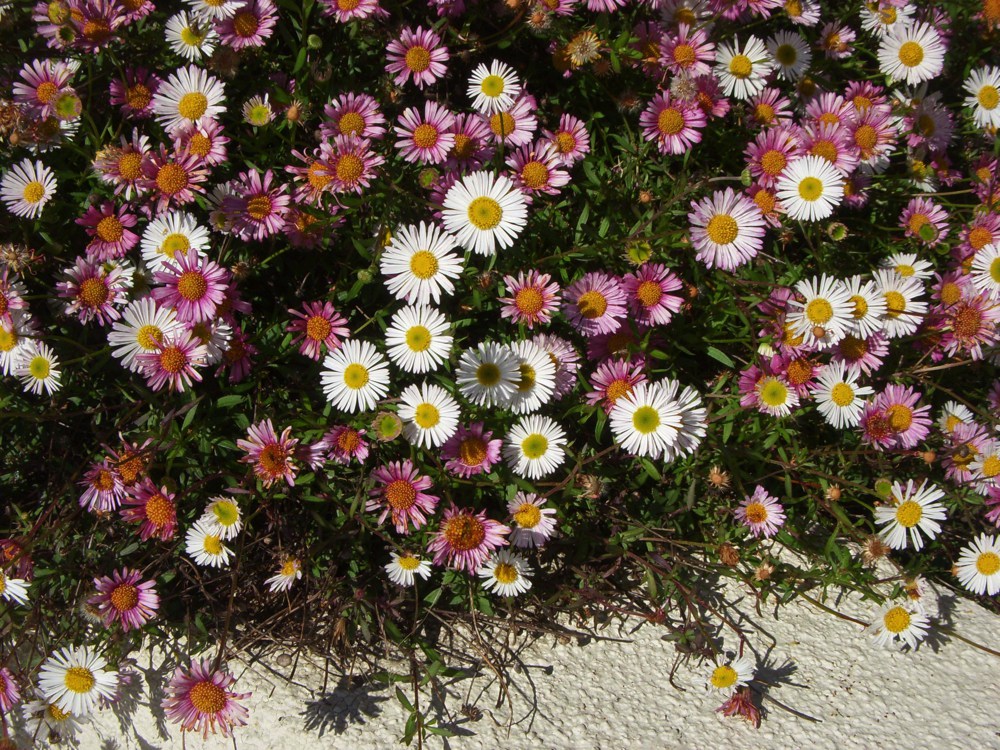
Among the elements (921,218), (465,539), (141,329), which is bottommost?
(465,539)

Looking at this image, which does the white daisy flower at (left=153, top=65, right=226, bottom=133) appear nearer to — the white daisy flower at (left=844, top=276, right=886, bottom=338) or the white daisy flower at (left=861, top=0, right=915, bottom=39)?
the white daisy flower at (left=844, top=276, right=886, bottom=338)

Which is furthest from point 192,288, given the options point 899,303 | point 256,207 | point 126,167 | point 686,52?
point 899,303

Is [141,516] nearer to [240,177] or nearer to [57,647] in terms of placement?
[57,647]

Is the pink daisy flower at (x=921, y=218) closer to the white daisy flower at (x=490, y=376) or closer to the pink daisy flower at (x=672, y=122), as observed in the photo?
the pink daisy flower at (x=672, y=122)

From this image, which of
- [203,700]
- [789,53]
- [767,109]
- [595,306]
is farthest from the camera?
[789,53]

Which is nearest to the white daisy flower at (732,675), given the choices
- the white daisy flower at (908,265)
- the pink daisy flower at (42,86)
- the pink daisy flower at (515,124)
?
the white daisy flower at (908,265)

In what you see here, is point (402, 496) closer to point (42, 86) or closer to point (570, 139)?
point (570, 139)

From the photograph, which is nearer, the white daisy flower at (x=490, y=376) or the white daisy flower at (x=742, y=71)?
the white daisy flower at (x=490, y=376)
